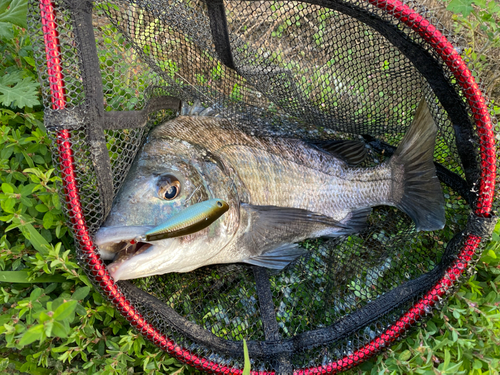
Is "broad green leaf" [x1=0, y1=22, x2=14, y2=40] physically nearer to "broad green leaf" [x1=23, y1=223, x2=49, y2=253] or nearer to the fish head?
the fish head

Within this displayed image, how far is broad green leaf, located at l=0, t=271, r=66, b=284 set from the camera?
208 cm

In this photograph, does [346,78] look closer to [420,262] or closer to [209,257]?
[420,262]

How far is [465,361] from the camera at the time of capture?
220cm

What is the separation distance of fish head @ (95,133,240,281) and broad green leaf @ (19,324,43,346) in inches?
16.2

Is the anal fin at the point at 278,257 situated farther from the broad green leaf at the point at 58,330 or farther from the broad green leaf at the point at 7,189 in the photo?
the broad green leaf at the point at 7,189

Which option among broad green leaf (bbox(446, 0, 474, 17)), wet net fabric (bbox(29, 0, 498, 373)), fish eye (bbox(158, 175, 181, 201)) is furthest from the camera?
broad green leaf (bbox(446, 0, 474, 17))

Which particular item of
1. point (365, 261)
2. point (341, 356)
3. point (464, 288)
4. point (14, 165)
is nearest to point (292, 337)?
point (341, 356)

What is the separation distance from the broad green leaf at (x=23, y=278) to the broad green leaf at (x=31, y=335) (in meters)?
0.65

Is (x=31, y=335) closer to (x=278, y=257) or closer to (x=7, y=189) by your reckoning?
(x=7, y=189)

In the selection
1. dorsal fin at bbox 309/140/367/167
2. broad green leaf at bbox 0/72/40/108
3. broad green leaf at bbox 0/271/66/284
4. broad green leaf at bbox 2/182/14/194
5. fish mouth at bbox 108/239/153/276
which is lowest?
broad green leaf at bbox 0/271/66/284

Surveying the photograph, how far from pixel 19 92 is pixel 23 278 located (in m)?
1.20

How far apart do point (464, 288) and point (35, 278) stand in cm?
289

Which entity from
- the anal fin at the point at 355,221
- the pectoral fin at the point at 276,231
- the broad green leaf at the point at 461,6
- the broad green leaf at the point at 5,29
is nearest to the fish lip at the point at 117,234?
the pectoral fin at the point at 276,231

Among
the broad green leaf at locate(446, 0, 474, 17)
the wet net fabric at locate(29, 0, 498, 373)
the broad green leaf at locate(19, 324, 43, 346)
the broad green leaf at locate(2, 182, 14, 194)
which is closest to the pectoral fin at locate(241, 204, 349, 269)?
the wet net fabric at locate(29, 0, 498, 373)
